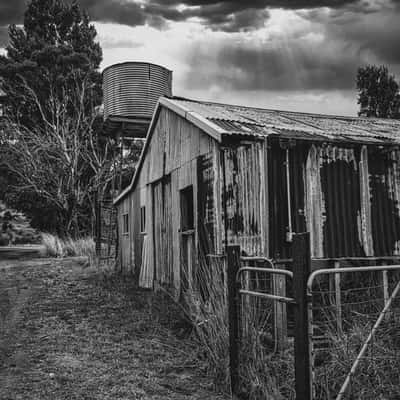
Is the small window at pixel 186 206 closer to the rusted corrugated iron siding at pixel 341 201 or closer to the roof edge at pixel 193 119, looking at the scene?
the roof edge at pixel 193 119

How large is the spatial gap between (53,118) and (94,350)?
63.7 feet

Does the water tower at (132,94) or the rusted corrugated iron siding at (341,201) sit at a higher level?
the water tower at (132,94)

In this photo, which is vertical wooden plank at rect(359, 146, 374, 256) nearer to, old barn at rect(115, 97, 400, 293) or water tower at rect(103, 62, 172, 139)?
old barn at rect(115, 97, 400, 293)

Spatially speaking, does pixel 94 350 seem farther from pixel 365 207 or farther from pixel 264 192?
pixel 365 207

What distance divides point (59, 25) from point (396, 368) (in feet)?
97.8

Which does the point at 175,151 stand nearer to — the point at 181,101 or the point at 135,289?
Answer: the point at 181,101

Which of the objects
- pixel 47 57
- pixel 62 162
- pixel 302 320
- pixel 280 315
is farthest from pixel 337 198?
pixel 47 57

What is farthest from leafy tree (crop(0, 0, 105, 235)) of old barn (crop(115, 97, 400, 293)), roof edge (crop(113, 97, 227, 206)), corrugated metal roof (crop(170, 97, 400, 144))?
old barn (crop(115, 97, 400, 293))

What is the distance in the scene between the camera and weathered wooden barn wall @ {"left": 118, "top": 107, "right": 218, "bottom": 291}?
29.0 ft

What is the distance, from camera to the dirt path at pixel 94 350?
16.6 ft

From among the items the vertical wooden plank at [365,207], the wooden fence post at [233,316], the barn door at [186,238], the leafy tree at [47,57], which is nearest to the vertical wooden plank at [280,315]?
the wooden fence post at [233,316]

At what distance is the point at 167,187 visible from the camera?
10.7 meters

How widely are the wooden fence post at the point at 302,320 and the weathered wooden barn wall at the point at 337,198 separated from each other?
3567 mm

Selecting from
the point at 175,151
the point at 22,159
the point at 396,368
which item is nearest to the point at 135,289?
the point at 175,151
